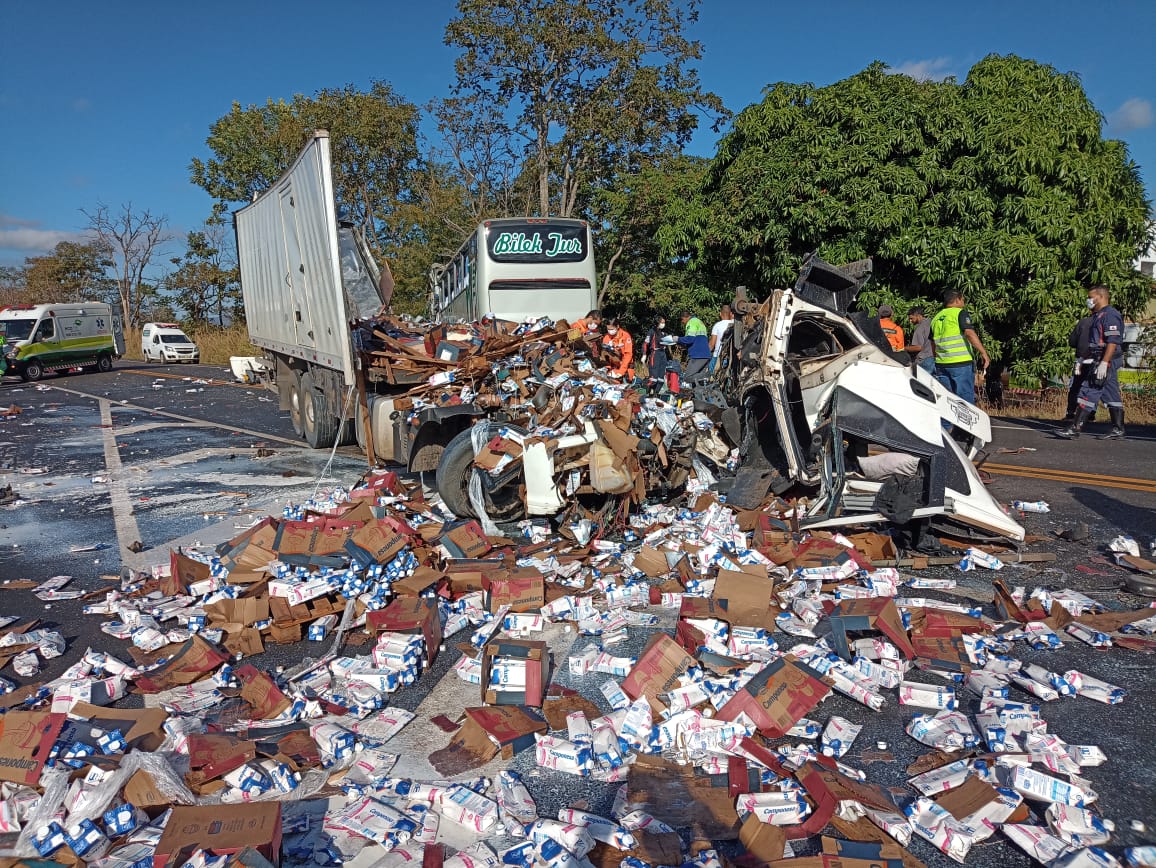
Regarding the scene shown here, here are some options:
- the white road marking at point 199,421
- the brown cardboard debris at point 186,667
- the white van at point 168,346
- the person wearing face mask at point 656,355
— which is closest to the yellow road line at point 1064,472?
the person wearing face mask at point 656,355

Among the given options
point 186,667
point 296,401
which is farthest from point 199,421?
point 186,667

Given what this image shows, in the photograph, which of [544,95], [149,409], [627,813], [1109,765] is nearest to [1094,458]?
[1109,765]

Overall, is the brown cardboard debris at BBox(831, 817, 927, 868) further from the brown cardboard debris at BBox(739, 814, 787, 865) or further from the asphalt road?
the brown cardboard debris at BBox(739, 814, 787, 865)

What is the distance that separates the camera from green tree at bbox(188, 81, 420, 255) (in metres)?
27.4

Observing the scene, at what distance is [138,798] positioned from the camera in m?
2.64

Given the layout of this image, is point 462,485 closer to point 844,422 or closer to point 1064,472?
point 844,422


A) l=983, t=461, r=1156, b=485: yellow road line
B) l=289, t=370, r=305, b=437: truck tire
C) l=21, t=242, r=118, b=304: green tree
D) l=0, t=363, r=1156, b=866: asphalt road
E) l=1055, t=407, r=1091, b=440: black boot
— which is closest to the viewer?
l=0, t=363, r=1156, b=866: asphalt road

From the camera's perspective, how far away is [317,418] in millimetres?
9906

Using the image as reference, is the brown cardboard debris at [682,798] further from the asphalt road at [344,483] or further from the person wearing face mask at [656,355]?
the person wearing face mask at [656,355]

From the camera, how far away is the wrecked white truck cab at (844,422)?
480cm

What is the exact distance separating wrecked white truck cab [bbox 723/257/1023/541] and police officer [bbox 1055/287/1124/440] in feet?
17.0

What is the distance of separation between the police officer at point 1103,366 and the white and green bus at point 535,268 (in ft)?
23.9

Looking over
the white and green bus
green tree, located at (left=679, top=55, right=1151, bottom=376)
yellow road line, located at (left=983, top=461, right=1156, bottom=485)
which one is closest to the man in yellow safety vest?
yellow road line, located at (left=983, top=461, right=1156, bottom=485)

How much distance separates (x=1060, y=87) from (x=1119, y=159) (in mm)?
1632
